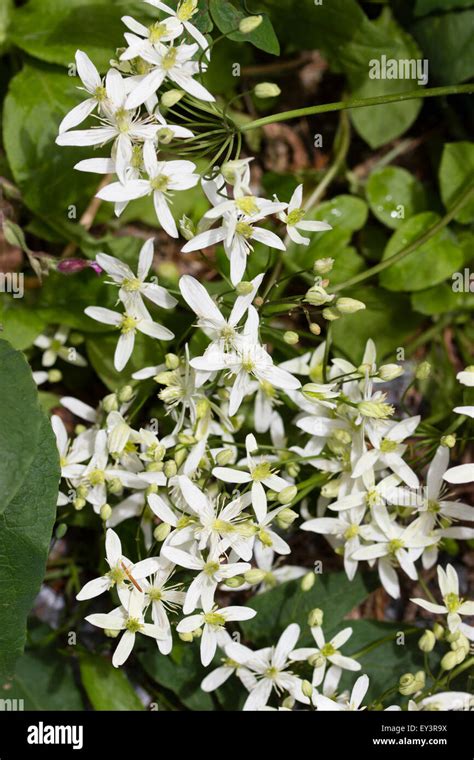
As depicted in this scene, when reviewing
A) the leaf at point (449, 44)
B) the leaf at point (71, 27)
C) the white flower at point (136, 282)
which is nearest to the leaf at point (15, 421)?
the white flower at point (136, 282)

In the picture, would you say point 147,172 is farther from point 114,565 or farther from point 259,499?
point 114,565

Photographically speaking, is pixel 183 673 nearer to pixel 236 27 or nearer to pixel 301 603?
pixel 301 603

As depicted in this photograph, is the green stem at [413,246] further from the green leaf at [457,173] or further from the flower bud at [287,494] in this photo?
the flower bud at [287,494]

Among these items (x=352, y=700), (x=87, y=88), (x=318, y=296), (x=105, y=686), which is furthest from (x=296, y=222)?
(x=105, y=686)

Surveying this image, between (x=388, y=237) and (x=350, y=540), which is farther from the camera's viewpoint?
(x=388, y=237)

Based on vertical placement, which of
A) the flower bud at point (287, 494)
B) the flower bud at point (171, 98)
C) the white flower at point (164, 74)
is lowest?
the flower bud at point (287, 494)

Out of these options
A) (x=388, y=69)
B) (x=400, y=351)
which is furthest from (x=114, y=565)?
(x=388, y=69)
